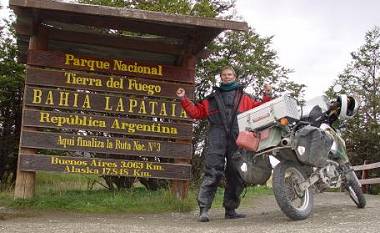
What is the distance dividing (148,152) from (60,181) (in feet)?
17.3

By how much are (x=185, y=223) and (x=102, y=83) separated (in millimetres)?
2964

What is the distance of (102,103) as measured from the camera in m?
8.91

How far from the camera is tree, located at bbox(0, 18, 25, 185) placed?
1476 centimetres

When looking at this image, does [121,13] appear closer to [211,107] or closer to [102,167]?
[211,107]

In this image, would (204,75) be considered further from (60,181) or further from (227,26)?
(227,26)

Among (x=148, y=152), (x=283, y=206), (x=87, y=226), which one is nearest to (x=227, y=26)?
(x=148, y=152)

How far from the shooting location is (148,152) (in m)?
8.96

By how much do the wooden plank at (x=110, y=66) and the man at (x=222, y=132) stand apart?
184 cm

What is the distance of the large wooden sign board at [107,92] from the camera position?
850cm

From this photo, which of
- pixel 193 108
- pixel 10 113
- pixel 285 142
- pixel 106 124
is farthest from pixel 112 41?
pixel 10 113

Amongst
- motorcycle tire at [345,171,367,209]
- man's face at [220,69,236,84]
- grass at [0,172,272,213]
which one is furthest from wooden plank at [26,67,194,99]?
motorcycle tire at [345,171,367,209]

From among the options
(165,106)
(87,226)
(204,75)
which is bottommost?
(87,226)

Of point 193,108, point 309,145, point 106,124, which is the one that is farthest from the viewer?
point 106,124

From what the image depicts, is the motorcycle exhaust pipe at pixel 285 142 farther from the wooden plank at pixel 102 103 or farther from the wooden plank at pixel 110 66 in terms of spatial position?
the wooden plank at pixel 110 66
